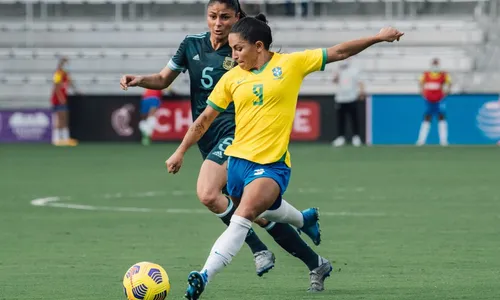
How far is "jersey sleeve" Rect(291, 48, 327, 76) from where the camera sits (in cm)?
775

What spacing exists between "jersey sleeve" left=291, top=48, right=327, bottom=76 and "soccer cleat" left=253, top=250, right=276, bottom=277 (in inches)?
54.5

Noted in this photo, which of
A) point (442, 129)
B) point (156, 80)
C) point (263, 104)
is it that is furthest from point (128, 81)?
point (442, 129)

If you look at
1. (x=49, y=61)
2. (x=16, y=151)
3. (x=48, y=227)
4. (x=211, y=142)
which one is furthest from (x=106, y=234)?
(x=49, y=61)

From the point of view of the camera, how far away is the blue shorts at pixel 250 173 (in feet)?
24.6

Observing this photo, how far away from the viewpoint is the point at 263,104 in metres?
7.59

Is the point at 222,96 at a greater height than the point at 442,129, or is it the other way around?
the point at 222,96

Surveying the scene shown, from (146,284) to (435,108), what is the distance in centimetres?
2208

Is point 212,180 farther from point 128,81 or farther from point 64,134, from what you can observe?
point 64,134

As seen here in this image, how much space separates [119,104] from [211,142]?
70.0ft

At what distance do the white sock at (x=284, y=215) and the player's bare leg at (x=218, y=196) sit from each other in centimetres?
36

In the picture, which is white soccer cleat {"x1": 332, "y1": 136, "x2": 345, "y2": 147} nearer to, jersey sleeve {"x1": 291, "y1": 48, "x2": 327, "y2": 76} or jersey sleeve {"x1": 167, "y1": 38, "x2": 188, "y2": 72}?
jersey sleeve {"x1": 167, "y1": 38, "x2": 188, "y2": 72}

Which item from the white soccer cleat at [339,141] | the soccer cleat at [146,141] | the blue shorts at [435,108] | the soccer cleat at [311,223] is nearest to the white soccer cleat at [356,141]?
the white soccer cleat at [339,141]

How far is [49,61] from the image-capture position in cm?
3388

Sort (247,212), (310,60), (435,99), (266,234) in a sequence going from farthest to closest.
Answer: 1. (435,99)
2. (266,234)
3. (310,60)
4. (247,212)
